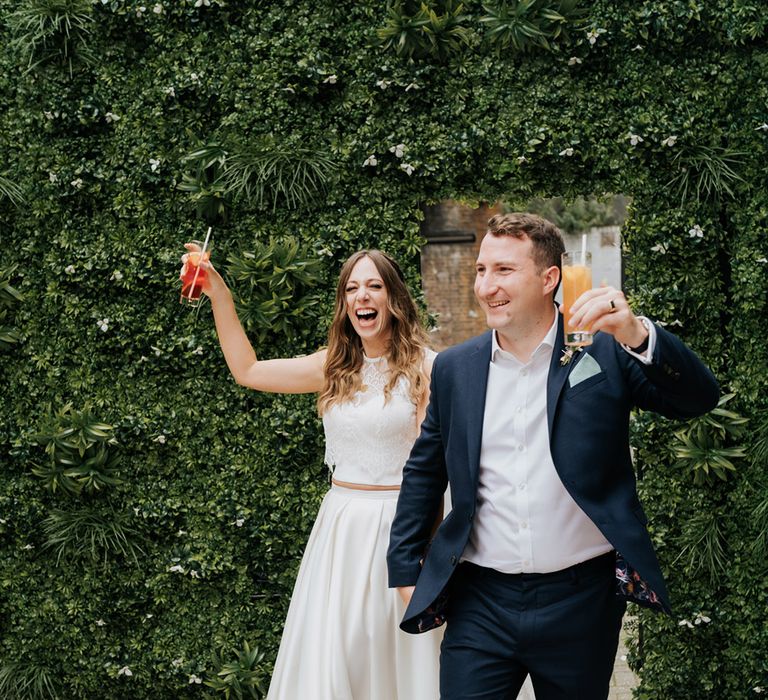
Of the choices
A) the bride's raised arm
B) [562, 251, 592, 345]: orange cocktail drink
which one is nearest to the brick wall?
the bride's raised arm

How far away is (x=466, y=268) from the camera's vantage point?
49.8 feet

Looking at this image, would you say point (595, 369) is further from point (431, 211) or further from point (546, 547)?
point (431, 211)

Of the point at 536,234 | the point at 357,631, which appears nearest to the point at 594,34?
the point at 536,234

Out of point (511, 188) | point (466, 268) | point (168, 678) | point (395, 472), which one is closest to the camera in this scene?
point (395, 472)

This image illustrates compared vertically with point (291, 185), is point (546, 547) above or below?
below

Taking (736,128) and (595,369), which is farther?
(736,128)

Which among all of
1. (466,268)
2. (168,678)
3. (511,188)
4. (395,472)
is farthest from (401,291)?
(466,268)

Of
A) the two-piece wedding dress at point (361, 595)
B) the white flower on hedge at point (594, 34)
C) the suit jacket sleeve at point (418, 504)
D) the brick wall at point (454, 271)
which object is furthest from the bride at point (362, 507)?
the brick wall at point (454, 271)

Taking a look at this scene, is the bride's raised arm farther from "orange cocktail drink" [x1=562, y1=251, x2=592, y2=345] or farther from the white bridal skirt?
"orange cocktail drink" [x1=562, y1=251, x2=592, y2=345]

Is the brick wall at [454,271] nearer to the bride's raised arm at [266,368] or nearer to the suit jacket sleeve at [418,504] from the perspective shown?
the bride's raised arm at [266,368]

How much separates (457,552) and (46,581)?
2932mm

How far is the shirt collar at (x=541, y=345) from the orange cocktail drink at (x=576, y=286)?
0.32 m

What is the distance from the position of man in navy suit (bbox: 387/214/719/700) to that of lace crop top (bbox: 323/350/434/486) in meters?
0.72

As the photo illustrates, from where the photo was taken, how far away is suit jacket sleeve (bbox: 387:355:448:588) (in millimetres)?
3029
